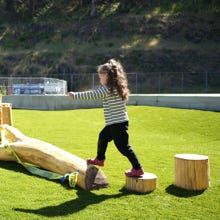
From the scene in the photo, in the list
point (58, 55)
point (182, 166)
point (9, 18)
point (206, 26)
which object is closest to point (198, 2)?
point (206, 26)

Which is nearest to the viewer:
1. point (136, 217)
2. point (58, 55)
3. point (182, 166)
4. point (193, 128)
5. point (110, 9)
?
point (136, 217)

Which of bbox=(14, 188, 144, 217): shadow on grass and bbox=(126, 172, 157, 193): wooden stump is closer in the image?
bbox=(14, 188, 144, 217): shadow on grass

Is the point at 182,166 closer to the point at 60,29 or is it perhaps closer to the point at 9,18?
the point at 60,29

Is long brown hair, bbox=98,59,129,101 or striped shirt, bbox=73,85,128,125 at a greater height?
long brown hair, bbox=98,59,129,101

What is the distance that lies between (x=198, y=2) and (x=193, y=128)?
46.4 metres

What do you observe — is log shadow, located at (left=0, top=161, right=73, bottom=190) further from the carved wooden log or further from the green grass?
the carved wooden log

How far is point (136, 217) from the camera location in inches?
201

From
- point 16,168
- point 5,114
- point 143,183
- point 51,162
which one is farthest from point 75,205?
point 5,114

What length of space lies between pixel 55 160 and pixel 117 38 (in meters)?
45.7

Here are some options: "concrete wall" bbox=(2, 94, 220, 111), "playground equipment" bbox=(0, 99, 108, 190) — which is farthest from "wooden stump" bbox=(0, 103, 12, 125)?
"concrete wall" bbox=(2, 94, 220, 111)

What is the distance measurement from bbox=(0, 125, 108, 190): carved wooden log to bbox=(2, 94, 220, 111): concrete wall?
1176 cm

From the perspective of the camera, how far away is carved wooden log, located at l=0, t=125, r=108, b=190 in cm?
625

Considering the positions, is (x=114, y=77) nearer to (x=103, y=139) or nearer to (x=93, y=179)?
(x=103, y=139)

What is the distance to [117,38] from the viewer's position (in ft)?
169
